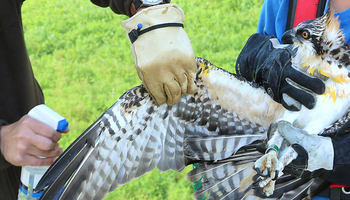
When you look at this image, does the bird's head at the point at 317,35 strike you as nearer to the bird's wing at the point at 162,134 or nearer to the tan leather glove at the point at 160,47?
the bird's wing at the point at 162,134

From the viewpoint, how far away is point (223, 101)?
2662 millimetres

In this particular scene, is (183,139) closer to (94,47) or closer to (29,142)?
(29,142)

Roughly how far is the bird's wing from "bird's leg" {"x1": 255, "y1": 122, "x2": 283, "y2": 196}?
0.42 meters

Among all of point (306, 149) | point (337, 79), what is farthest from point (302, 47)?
point (306, 149)

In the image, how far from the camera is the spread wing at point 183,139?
2.50m

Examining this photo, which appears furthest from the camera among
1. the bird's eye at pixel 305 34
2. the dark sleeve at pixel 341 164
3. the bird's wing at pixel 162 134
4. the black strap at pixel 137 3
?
the bird's wing at pixel 162 134

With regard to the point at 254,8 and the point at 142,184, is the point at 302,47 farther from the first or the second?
the point at 254,8

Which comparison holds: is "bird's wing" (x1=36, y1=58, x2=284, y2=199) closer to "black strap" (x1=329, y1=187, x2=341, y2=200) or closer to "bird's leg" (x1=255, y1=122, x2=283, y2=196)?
"bird's leg" (x1=255, y1=122, x2=283, y2=196)

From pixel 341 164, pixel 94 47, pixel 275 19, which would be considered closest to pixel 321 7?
pixel 275 19

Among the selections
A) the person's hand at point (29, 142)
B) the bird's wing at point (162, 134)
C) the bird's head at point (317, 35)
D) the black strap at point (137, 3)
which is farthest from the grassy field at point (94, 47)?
the bird's head at point (317, 35)

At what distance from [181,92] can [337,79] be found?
100 cm

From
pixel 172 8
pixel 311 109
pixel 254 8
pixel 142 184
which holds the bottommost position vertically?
pixel 142 184

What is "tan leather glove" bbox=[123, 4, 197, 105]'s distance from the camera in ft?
7.26

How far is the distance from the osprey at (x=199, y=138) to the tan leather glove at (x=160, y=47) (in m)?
0.28
